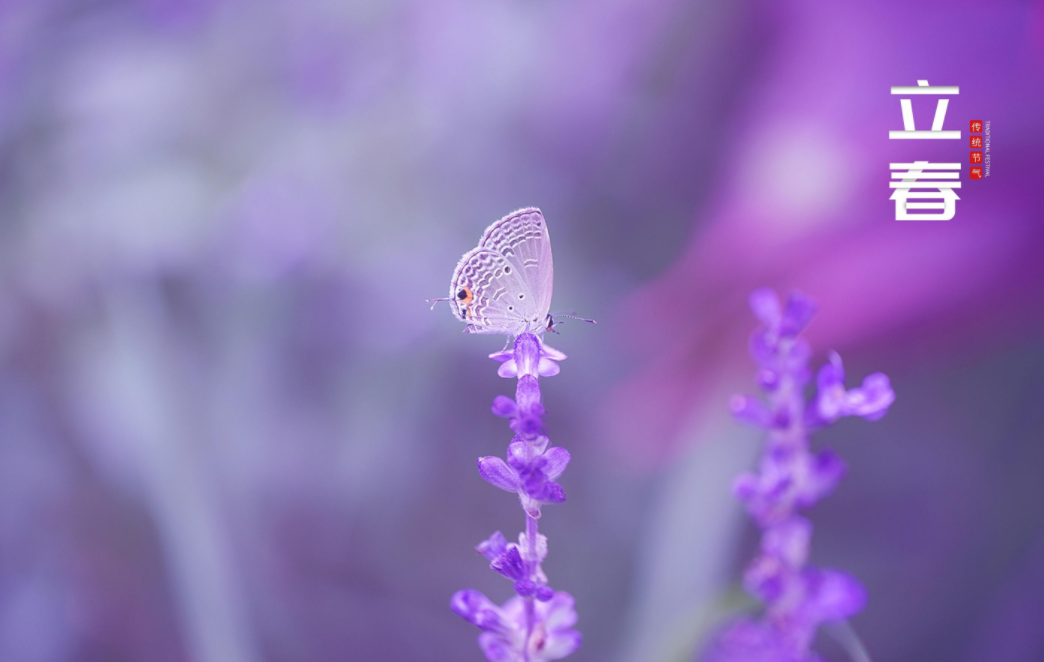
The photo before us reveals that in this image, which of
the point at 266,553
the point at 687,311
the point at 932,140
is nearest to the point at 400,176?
the point at 687,311

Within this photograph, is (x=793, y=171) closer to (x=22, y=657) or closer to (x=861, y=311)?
(x=861, y=311)

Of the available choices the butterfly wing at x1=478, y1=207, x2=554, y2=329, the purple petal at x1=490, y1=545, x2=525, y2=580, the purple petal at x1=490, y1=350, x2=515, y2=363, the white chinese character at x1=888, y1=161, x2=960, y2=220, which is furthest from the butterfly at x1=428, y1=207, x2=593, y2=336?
the white chinese character at x1=888, y1=161, x2=960, y2=220

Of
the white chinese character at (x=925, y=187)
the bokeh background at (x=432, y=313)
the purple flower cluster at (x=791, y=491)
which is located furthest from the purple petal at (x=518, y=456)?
the white chinese character at (x=925, y=187)

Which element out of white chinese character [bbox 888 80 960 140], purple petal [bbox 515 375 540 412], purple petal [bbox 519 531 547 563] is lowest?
purple petal [bbox 519 531 547 563]

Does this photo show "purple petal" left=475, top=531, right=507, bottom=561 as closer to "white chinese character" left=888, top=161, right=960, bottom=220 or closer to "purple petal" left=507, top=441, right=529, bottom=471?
"purple petal" left=507, top=441, right=529, bottom=471

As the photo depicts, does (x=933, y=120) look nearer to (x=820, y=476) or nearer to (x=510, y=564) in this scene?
(x=820, y=476)

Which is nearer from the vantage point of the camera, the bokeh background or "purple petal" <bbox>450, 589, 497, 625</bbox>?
"purple petal" <bbox>450, 589, 497, 625</bbox>

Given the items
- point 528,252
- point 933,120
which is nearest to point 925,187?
point 933,120
